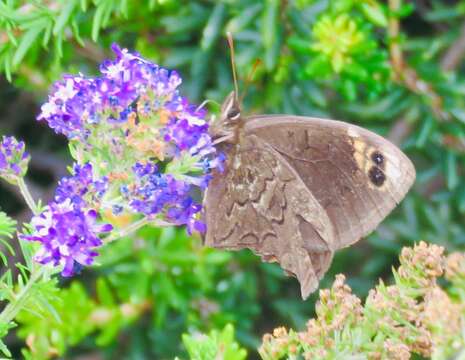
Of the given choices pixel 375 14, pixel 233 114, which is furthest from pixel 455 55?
pixel 233 114

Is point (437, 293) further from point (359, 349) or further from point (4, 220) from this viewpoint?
point (4, 220)

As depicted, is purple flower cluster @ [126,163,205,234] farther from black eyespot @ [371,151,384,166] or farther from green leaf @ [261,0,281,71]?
green leaf @ [261,0,281,71]

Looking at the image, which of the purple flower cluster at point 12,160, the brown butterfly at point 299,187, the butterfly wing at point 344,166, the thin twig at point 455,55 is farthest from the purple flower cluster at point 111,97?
the thin twig at point 455,55

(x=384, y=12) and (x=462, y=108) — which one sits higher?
(x=384, y=12)

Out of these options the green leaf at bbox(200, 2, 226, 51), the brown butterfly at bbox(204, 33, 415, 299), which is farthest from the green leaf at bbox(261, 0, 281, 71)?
the brown butterfly at bbox(204, 33, 415, 299)

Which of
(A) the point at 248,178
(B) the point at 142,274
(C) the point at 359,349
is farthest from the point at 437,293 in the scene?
(B) the point at 142,274
